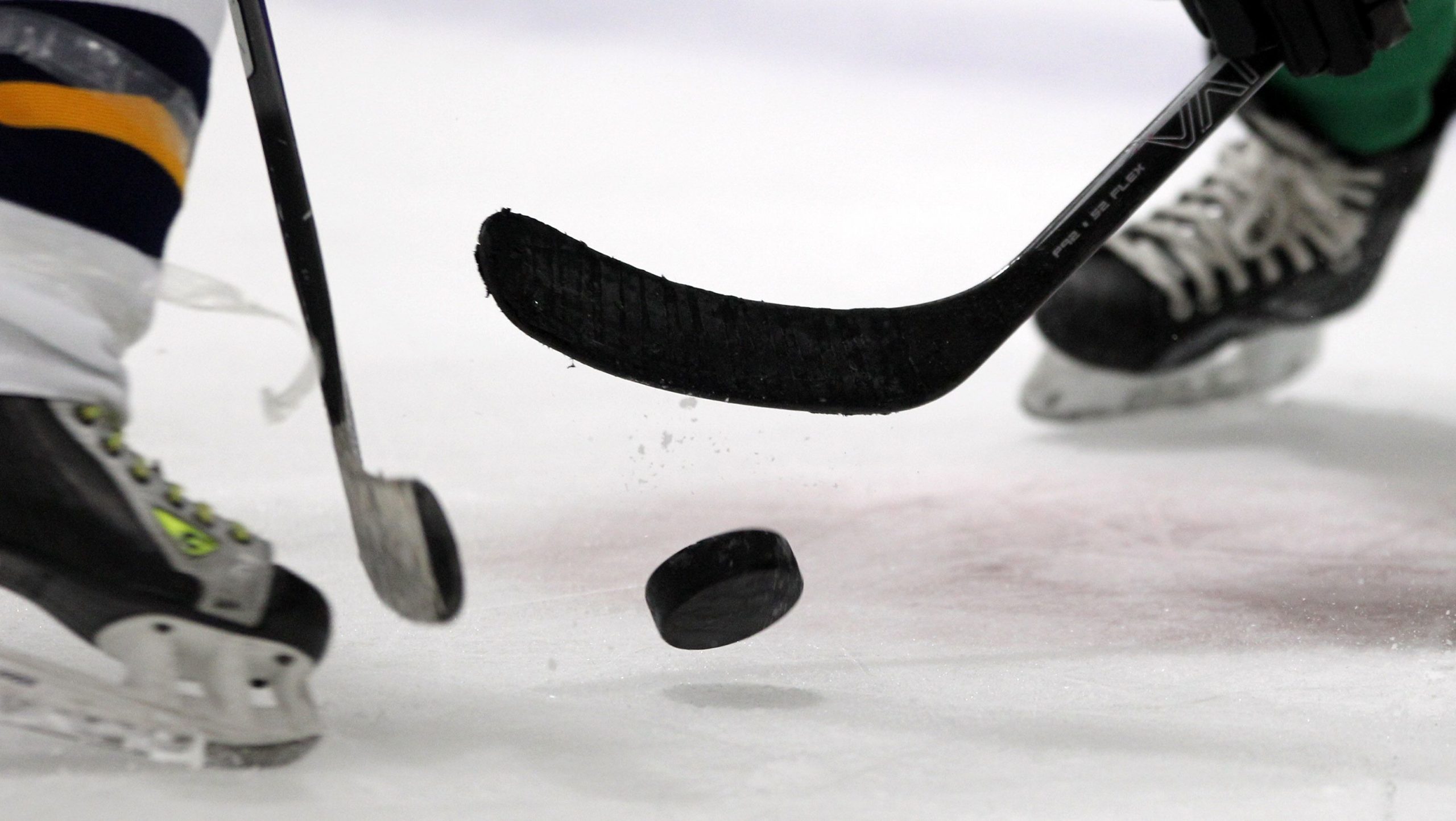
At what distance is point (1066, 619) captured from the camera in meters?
0.88

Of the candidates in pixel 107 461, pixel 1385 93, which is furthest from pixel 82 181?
pixel 1385 93

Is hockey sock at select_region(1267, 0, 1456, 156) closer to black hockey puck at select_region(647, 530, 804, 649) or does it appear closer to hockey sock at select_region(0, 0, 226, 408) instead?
black hockey puck at select_region(647, 530, 804, 649)

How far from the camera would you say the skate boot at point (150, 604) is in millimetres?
590

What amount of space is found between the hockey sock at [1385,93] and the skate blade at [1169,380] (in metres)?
0.26

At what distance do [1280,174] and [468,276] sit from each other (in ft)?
2.89

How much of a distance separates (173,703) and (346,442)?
0.15 m

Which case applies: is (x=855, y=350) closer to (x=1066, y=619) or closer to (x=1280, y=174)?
(x=1066, y=619)

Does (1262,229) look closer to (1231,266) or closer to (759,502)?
(1231,266)

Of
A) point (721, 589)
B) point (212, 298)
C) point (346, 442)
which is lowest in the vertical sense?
point (721, 589)

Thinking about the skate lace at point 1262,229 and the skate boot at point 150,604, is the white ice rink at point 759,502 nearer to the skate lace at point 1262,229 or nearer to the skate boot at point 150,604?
the skate boot at point 150,604

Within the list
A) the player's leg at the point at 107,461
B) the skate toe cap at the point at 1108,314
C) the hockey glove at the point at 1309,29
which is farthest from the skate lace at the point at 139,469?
the skate toe cap at the point at 1108,314

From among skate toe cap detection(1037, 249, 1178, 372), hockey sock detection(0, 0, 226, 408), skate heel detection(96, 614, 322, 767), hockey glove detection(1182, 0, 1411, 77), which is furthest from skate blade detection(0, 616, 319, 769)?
skate toe cap detection(1037, 249, 1178, 372)

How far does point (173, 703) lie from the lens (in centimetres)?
59

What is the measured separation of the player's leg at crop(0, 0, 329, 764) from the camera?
601mm
